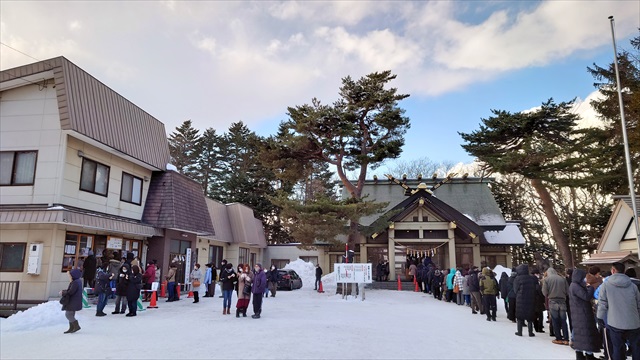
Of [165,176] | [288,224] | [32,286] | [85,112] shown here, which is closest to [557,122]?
[288,224]

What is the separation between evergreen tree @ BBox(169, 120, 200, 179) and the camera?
51531mm

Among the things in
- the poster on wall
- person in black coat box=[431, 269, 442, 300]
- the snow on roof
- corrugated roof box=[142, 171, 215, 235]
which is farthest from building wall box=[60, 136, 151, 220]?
the snow on roof

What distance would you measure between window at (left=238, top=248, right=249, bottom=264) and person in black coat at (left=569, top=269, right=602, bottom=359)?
2810 cm

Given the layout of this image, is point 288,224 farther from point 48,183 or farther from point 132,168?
point 48,183

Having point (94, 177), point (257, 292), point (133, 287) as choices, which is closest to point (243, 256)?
point (94, 177)

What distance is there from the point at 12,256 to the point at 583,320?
16.9 metres

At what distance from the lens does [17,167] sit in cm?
1470

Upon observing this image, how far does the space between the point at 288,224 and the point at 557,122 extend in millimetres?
17550

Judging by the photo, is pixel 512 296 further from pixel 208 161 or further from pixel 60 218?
pixel 208 161

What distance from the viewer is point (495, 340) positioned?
9.12 m

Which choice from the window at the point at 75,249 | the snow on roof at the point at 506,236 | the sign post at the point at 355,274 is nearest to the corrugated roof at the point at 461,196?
the snow on roof at the point at 506,236

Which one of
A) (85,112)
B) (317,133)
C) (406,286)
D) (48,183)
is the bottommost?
(406,286)

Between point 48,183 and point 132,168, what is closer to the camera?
point 48,183

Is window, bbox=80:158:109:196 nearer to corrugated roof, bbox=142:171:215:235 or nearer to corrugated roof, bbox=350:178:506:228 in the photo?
corrugated roof, bbox=142:171:215:235
